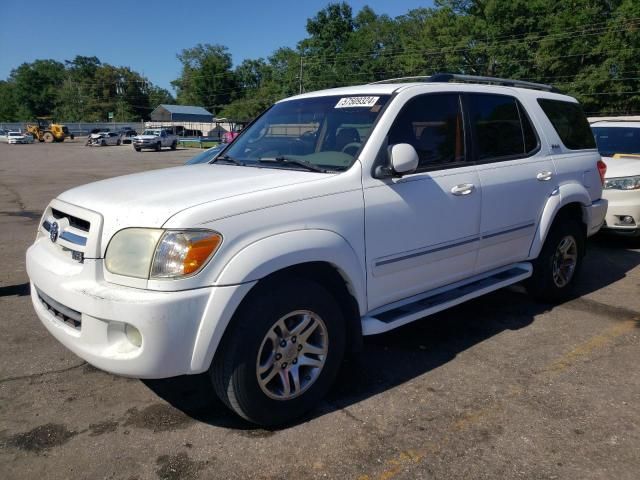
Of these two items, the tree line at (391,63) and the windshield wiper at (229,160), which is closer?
the windshield wiper at (229,160)

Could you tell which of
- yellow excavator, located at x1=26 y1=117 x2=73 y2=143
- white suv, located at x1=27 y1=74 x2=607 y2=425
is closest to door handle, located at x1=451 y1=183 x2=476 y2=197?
white suv, located at x1=27 y1=74 x2=607 y2=425

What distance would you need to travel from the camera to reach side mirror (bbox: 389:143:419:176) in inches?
127

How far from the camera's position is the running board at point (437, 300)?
3369 mm

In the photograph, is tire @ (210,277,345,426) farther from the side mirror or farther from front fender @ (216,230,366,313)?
the side mirror

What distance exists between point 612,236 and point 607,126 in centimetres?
220

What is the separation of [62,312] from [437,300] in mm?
2432

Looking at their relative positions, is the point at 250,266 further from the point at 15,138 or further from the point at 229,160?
the point at 15,138

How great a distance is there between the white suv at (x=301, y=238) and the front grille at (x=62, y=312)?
13mm

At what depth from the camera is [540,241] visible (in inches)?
182

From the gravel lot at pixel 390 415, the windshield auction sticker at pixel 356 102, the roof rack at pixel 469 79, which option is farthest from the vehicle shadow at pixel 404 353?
the roof rack at pixel 469 79

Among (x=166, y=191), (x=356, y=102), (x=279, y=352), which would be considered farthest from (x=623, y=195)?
(x=166, y=191)

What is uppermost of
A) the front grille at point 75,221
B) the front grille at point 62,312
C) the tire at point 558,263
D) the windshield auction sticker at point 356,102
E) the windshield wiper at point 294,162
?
the windshield auction sticker at point 356,102

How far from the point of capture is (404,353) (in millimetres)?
4020

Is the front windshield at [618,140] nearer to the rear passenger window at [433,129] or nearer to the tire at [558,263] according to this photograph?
the tire at [558,263]
